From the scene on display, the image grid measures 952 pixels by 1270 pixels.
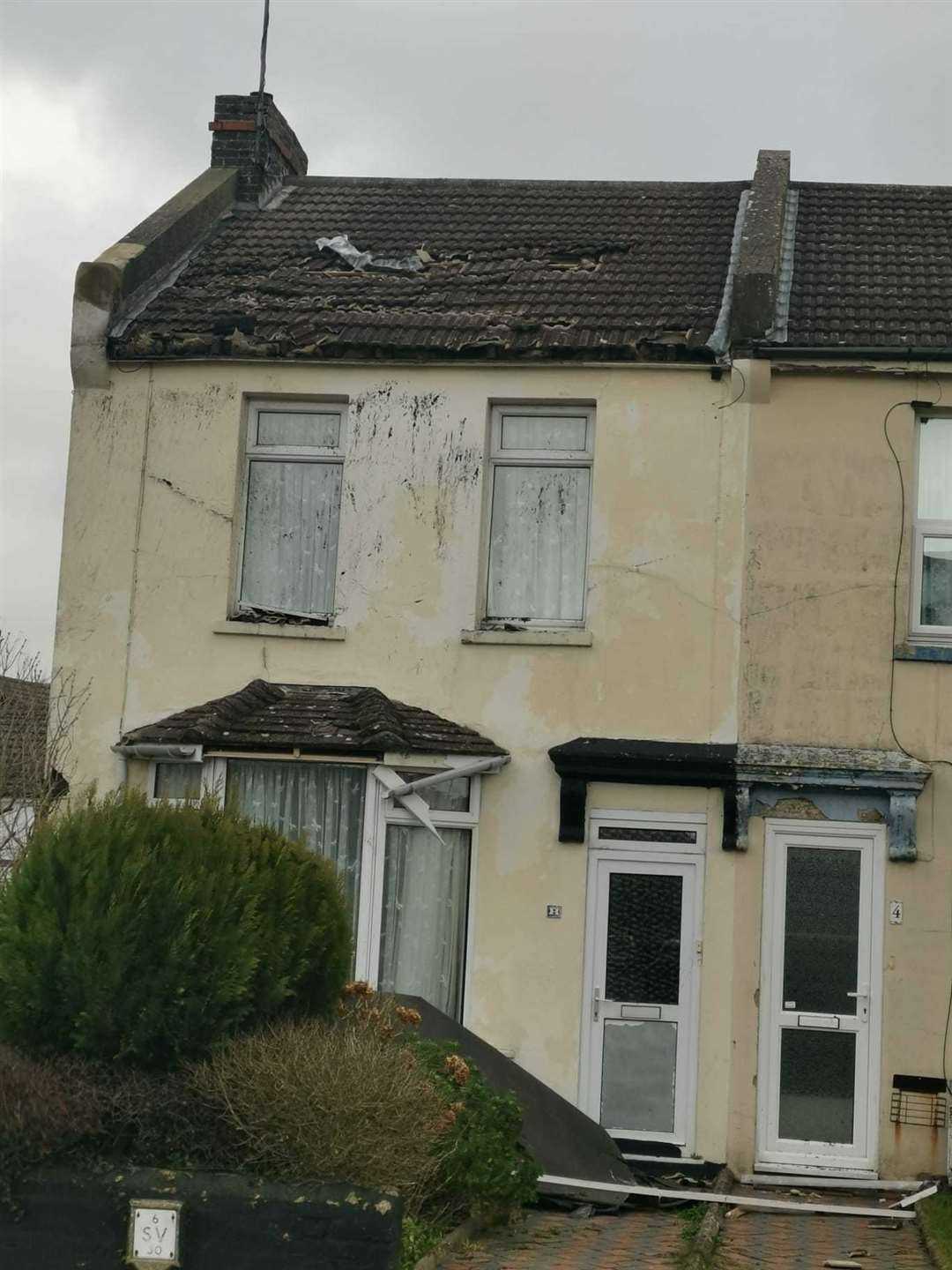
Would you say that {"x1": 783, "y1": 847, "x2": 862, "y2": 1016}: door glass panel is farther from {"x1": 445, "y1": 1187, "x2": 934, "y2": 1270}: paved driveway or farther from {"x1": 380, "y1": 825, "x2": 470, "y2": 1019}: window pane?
{"x1": 380, "y1": 825, "x2": 470, "y2": 1019}: window pane

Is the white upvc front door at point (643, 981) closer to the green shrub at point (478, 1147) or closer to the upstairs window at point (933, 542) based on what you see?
the upstairs window at point (933, 542)

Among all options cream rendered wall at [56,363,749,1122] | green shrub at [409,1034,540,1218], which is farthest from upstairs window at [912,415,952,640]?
green shrub at [409,1034,540,1218]

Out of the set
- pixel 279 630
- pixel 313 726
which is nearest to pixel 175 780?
pixel 313 726

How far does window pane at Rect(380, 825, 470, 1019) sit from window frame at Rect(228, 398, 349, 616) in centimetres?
234

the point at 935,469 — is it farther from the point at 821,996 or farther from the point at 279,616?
the point at 279,616

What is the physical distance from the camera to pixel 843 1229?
1141cm

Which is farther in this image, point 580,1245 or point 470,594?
point 470,594

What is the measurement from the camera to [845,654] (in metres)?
13.9

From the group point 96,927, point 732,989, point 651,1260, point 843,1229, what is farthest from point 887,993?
point 96,927

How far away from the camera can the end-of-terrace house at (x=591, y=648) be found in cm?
1370

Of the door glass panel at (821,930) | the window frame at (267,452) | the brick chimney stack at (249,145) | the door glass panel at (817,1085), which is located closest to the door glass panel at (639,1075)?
the door glass panel at (817,1085)

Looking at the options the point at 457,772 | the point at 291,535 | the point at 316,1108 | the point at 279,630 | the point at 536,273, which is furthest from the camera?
the point at 536,273

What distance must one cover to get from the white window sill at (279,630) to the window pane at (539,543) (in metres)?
1.26

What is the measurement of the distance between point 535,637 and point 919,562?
300 cm
